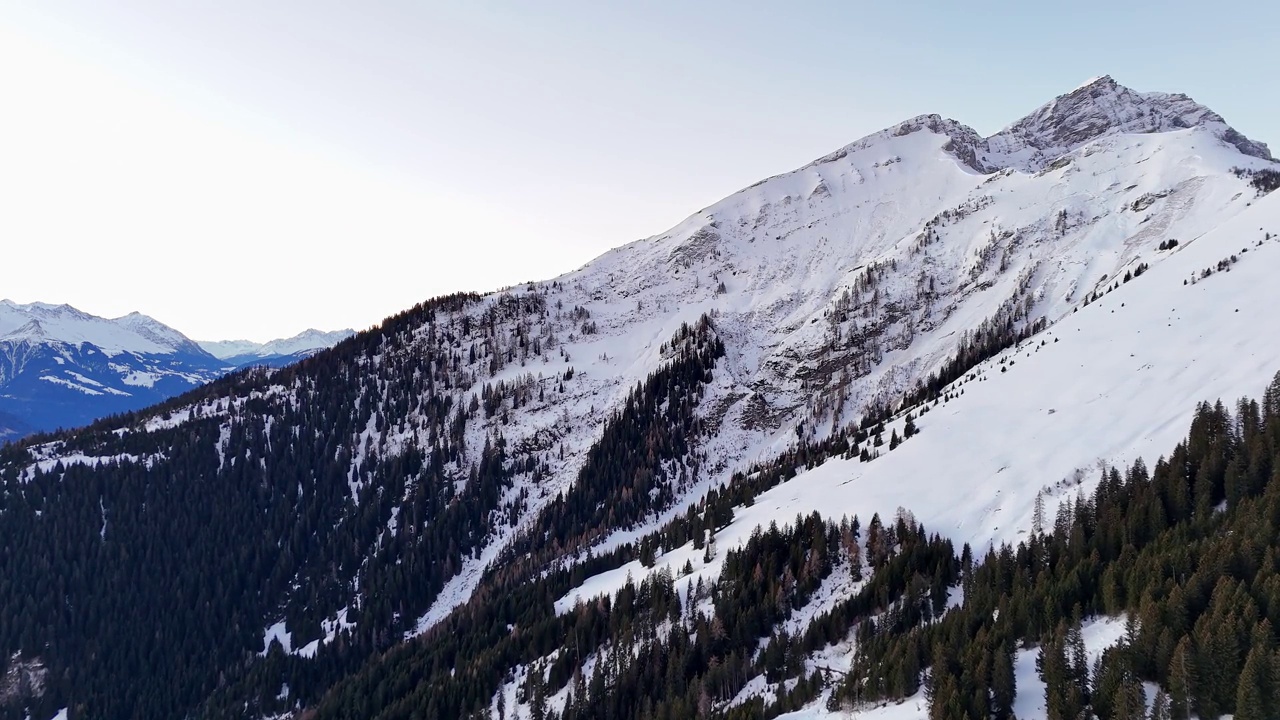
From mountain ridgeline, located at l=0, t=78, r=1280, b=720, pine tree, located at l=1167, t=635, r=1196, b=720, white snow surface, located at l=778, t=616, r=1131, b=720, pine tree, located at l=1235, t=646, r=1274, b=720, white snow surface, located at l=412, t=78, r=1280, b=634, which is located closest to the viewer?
pine tree, located at l=1235, t=646, r=1274, b=720

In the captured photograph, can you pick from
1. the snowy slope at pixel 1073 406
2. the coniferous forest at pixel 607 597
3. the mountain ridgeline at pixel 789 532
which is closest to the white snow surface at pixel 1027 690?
the mountain ridgeline at pixel 789 532

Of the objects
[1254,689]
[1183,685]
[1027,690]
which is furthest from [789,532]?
[1254,689]

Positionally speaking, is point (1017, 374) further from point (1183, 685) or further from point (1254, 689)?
point (1254, 689)

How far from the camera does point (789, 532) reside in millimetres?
106250

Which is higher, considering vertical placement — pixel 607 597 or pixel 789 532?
pixel 789 532

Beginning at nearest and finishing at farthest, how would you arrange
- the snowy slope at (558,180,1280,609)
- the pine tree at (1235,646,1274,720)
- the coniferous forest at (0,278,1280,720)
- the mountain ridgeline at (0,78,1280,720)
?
the pine tree at (1235,646,1274,720), the coniferous forest at (0,278,1280,720), the mountain ridgeline at (0,78,1280,720), the snowy slope at (558,180,1280,609)

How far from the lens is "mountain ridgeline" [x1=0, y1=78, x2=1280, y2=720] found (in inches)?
2682

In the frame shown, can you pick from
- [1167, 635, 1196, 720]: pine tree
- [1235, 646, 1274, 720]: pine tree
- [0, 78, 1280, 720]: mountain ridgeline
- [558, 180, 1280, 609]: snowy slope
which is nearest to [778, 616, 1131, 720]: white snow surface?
[0, 78, 1280, 720]: mountain ridgeline

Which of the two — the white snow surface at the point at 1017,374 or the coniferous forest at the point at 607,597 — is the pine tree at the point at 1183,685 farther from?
the white snow surface at the point at 1017,374

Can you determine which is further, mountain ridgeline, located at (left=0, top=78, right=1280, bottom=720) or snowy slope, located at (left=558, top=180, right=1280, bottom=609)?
snowy slope, located at (left=558, top=180, right=1280, bottom=609)

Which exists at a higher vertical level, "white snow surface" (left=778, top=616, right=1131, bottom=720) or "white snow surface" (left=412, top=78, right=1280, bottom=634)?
"white snow surface" (left=412, top=78, right=1280, bottom=634)

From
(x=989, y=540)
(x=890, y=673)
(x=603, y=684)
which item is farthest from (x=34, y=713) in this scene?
(x=989, y=540)

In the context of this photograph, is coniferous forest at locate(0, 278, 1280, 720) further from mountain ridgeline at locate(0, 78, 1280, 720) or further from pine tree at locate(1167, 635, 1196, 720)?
mountain ridgeline at locate(0, 78, 1280, 720)

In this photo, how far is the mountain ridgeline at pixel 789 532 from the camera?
68.1 m
